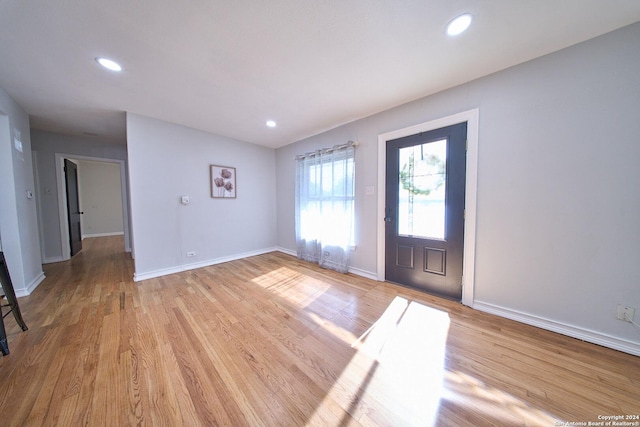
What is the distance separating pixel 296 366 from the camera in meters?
1.41

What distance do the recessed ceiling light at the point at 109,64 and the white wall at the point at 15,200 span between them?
1532 millimetres

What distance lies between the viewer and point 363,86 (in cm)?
217

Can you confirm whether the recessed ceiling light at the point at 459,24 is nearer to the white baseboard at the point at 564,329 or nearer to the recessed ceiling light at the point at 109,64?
the white baseboard at the point at 564,329

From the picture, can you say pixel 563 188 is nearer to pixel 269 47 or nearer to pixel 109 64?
pixel 269 47

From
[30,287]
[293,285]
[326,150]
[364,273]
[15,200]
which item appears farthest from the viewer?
[326,150]

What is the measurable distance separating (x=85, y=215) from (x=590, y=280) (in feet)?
35.8

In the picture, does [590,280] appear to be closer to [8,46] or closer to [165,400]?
[165,400]

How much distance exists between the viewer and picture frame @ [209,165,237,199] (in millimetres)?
3633

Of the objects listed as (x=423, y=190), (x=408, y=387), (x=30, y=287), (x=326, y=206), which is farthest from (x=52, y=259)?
(x=423, y=190)

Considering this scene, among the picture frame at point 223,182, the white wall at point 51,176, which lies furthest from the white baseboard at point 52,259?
the picture frame at point 223,182

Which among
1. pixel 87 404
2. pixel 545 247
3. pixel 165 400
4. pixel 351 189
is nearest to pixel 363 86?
pixel 351 189

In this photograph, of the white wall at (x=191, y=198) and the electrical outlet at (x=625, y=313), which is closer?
the electrical outlet at (x=625, y=313)

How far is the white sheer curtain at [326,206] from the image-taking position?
3.14m

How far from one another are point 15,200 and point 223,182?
2341mm
